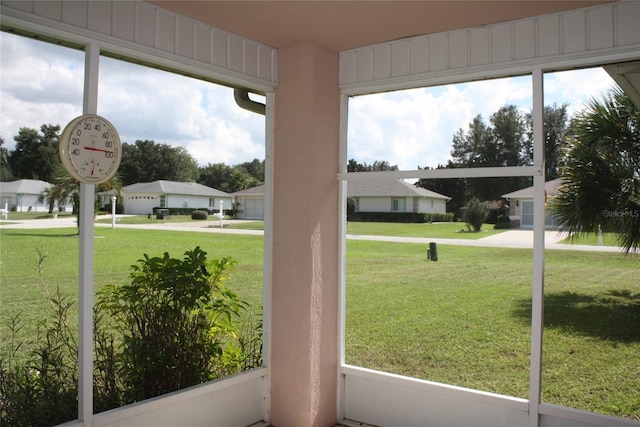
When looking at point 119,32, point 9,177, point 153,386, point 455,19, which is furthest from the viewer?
point 153,386

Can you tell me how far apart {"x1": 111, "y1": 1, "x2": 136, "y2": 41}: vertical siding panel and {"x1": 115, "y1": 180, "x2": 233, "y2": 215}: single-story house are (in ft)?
2.62

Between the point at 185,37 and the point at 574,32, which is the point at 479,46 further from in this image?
the point at 185,37

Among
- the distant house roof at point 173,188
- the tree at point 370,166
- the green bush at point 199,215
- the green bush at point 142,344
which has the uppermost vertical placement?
the tree at point 370,166

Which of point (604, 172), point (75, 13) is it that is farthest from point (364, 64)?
point (75, 13)

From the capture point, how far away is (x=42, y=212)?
251 centimetres

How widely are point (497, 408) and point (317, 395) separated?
3.59 ft

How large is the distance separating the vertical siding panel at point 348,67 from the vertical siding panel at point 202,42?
908mm

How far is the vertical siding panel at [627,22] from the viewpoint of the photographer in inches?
98.0

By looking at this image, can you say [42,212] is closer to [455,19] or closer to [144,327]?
[144,327]

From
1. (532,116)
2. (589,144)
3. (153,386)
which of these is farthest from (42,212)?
(589,144)

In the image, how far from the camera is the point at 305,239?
328 cm

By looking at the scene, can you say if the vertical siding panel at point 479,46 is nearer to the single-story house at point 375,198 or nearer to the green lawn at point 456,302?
the single-story house at point 375,198

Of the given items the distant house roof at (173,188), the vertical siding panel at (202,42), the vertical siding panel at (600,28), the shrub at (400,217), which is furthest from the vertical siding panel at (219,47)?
the vertical siding panel at (600,28)

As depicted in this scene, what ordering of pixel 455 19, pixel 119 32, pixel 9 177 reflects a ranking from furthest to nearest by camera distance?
1. pixel 455 19
2. pixel 119 32
3. pixel 9 177
